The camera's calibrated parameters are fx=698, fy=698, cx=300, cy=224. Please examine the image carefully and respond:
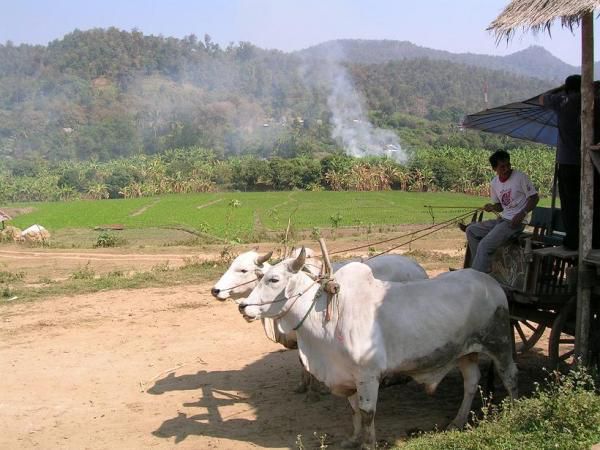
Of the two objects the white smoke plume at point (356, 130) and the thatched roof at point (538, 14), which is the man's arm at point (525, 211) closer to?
the thatched roof at point (538, 14)

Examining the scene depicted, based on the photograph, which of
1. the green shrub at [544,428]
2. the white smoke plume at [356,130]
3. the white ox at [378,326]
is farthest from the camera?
the white smoke plume at [356,130]

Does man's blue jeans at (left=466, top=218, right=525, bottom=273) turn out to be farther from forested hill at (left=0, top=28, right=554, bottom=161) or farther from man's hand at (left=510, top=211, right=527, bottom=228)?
forested hill at (left=0, top=28, right=554, bottom=161)

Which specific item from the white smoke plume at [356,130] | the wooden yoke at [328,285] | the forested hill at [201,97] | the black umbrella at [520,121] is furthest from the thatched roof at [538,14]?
the forested hill at [201,97]

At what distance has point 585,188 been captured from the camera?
596 centimetres

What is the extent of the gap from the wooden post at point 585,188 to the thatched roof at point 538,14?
0.21 meters

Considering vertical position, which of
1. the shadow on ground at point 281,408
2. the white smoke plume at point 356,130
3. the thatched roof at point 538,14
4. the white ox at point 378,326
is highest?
the white smoke plume at point 356,130

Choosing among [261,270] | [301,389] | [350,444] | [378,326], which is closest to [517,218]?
[378,326]

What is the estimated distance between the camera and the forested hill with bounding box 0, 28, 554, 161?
103000 millimetres

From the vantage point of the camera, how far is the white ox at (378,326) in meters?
5.82

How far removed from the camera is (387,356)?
19.2 ft

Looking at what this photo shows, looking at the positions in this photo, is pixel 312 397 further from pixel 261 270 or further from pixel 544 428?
pixel 544 428

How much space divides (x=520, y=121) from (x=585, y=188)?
215cm

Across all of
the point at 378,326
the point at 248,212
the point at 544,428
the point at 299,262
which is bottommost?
the point at 248,212

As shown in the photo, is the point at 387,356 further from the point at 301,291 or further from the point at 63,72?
the point at 63,72
